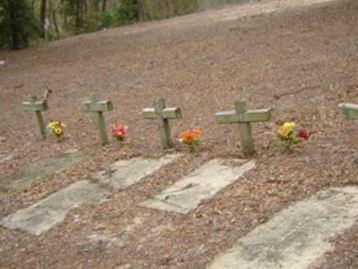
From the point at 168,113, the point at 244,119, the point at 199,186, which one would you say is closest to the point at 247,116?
the point at 244,119

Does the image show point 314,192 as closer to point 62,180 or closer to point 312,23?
point 62,180

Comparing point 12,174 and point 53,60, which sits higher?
point 53,60

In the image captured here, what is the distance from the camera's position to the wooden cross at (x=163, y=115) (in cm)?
654

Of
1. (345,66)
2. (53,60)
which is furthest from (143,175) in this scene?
(53,60)

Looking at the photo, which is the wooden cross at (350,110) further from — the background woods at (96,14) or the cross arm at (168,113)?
the background woods at (96,14)

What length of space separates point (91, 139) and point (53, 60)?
30.2 ft

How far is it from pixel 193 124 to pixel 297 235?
3849mm

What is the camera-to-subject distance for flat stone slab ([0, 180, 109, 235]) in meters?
5.57

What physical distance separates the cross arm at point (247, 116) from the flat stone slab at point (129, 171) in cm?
74

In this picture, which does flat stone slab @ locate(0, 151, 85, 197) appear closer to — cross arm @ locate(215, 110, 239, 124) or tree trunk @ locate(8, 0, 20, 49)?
cross arm @ locate(215, 110, 239, 124)

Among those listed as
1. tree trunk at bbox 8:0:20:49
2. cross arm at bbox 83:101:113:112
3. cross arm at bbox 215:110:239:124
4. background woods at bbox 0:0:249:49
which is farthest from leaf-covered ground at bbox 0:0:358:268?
background woods at bbox 0:0:249:49

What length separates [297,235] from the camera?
423cm

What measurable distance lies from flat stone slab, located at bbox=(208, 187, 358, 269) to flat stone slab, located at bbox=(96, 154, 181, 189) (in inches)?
76.6

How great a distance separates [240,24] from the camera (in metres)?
15.8
